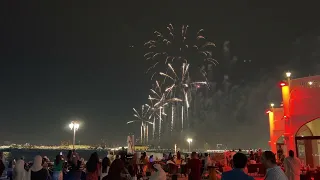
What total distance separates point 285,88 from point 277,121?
946cm

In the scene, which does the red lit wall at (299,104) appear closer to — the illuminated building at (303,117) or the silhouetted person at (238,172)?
the illuminated building at (303,117)

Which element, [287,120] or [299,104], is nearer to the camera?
[299,104]

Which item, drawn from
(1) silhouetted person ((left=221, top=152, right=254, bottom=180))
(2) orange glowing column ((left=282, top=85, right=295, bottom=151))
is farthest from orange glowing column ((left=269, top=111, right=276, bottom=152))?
(1) silhouetted person ((left=221, top=152, right=254, bottom=180))

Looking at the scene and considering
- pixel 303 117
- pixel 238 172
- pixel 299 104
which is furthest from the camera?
pixel 299 104

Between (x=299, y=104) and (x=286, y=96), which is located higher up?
(x=286, y=96)

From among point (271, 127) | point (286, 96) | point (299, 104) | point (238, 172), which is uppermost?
point (286, 96)

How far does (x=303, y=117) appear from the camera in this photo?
1836 centimetres

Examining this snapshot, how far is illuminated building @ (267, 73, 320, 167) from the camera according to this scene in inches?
718

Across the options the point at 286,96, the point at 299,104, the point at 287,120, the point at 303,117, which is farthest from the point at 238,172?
the point at 286,96

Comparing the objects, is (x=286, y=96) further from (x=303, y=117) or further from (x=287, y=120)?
(x=303, y=117)

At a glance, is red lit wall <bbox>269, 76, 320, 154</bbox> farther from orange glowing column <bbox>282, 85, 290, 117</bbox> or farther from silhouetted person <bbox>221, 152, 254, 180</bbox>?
silhouetted person <bbox>221, 152, 254, 180</bbox>

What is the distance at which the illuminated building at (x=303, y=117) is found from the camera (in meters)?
18.2

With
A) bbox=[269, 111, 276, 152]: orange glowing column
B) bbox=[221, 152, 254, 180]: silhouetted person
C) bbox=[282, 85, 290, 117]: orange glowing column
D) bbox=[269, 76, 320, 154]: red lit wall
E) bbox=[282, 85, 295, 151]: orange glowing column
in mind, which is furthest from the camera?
bbox=[269, 111, 276, 152]: orange glowing column

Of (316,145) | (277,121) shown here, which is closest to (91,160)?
(316,145)
